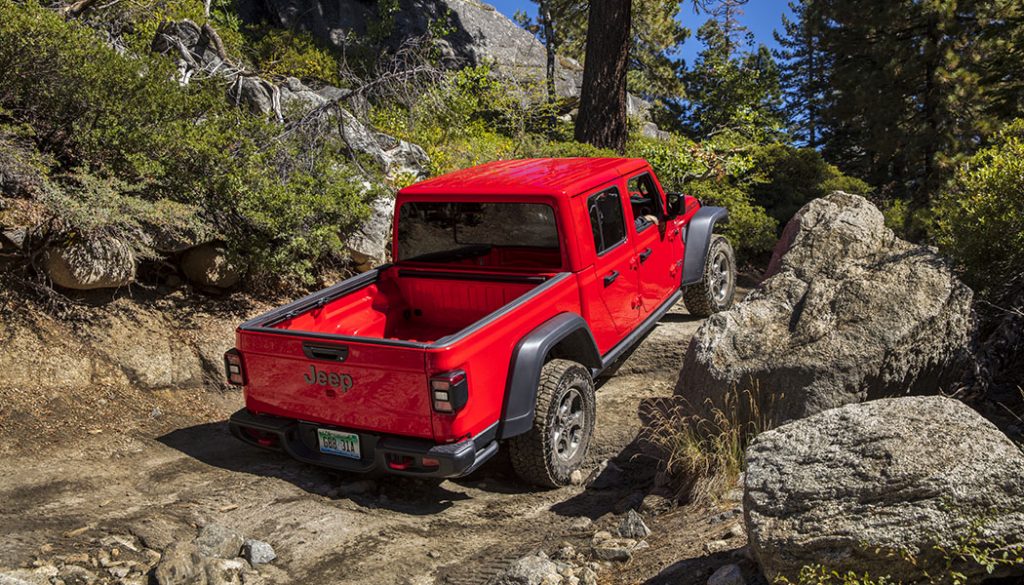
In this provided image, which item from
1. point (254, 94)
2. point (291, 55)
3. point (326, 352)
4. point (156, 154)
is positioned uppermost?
point (291, 55)

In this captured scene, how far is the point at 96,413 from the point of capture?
5996 millimetres

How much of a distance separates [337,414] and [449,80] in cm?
651

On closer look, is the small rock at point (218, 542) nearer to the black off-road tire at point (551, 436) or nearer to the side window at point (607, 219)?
the black off-road tire at point (551, 436)

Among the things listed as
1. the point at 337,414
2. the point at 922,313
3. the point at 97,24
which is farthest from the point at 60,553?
the point at 97,24

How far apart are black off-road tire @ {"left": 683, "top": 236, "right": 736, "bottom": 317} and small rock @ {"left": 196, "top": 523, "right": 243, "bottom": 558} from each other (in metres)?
4.69

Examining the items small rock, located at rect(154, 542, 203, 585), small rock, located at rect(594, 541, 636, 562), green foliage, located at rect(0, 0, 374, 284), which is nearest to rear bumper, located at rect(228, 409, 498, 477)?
small rock, located at rect(594, 541, 636, 562)

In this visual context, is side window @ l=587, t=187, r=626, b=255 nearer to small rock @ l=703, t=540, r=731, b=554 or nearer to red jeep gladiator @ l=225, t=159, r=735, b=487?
red jeep gladiator @ l=225, t=159, r=735, b=487

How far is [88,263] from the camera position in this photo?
646cm

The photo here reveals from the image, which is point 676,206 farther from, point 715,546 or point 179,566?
point 179,566

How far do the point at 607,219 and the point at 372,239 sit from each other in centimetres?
342

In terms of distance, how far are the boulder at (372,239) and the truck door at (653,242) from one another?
2963mm

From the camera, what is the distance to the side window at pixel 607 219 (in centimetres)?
573

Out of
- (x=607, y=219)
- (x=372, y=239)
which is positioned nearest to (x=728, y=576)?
(x=607, y=219)

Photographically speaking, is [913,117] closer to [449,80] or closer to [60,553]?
[449,80]
